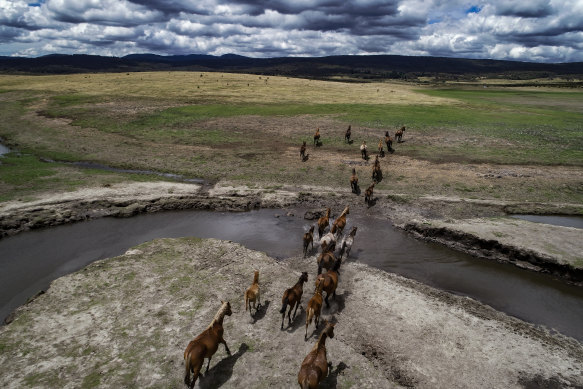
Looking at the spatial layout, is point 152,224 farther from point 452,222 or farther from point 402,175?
point 402,175

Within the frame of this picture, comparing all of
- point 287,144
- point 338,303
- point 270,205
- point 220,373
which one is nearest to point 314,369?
point 220,373

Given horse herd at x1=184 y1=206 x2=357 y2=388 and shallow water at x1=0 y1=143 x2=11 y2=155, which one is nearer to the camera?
horse herd at x1=184 y1=206 x2=357 y2=388

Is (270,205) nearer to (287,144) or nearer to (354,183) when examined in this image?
(354,183)

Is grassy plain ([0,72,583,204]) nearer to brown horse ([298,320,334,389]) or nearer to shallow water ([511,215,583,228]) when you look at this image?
shallow water ([511,215,583,228])

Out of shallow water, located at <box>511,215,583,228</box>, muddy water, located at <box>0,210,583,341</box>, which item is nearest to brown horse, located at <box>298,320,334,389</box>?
Answer: muddy water, located at <box>0,210,583,341</box>

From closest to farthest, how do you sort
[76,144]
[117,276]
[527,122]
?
1. [117,276]
2. [76,144]
3. [527,122]

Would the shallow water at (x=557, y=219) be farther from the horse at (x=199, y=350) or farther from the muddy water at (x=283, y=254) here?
the horse at (x=199, y=350)

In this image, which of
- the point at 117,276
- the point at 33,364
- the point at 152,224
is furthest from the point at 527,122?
the point at 33,364
